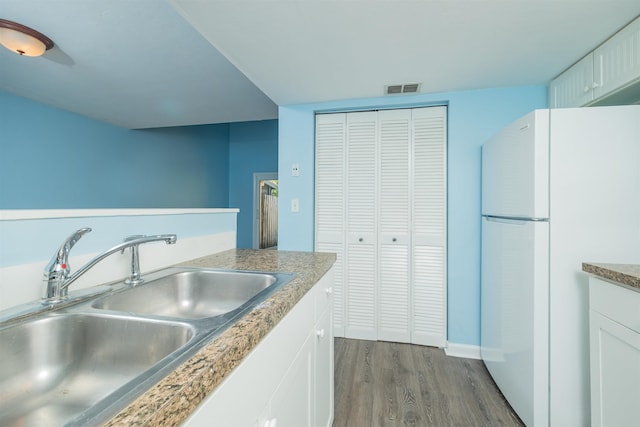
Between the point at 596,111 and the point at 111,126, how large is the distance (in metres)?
5.04

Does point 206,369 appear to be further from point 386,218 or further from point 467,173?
point 467,173

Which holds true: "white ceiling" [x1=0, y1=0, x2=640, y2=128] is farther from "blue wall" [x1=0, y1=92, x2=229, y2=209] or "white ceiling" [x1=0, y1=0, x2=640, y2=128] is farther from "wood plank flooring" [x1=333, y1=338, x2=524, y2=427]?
"wood plank flooring" [x1=333, y1=338, x2=524, y2=427]

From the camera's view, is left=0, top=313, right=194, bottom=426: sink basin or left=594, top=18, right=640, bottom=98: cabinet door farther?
left=594, top=18, right=640, bottom=98: cabinet door

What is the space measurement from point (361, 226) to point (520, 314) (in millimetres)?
1315

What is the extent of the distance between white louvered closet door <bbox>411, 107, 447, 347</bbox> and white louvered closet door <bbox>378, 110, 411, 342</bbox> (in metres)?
0.07

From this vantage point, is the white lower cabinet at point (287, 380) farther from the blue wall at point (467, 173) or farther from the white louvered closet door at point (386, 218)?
the blue wall at point (467, 173)

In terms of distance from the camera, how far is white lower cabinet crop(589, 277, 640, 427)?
1.02m

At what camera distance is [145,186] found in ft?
14.2

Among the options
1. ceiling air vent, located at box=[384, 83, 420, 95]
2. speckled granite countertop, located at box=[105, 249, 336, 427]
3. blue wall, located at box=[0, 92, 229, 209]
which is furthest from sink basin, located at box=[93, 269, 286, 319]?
blue wall, located at box=[0, 92, 229, 209]

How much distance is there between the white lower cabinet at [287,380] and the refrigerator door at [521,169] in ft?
3.75

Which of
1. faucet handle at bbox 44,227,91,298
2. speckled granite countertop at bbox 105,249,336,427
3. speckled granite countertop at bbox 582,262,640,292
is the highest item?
faucet handle at bbox 44,227,91,298

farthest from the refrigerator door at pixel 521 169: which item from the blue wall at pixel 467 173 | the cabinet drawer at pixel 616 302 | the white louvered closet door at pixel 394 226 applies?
the white louvered closet door at pixel 394 226

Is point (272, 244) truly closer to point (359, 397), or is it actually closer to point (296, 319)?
point (359, 397)

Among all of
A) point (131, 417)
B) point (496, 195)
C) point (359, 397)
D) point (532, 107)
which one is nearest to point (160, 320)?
point (131, 417)
